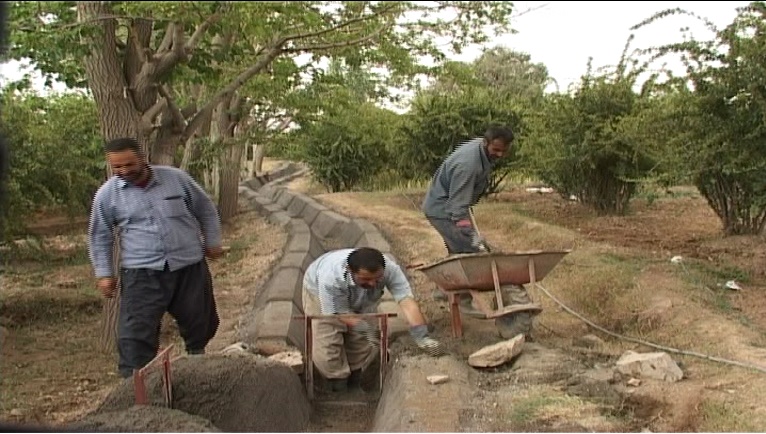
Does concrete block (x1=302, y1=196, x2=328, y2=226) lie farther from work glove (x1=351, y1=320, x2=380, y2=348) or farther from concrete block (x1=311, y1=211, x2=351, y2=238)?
work glove (x1=351, y1=320, x2=380, y2=348)

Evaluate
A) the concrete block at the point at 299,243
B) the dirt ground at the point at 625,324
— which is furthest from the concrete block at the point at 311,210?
the dirt ground at the point at 625,324

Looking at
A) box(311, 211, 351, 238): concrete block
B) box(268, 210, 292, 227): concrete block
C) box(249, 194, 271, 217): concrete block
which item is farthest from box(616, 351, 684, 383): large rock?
box(249, 194, 271, 217): concrete block

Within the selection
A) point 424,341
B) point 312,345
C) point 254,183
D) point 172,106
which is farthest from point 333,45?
point 254,183

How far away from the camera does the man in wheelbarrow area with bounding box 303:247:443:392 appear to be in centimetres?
564

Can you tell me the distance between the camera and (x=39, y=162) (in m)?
9.41

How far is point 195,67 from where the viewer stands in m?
6.82

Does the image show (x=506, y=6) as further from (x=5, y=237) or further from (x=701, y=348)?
(x=5, y=237)

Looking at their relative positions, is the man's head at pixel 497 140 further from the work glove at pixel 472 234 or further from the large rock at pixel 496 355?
the large rock at pixel 496 355

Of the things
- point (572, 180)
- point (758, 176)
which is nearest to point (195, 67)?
point (758, 176)

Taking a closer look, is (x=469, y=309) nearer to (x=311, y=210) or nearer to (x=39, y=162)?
(x=39, y=162)

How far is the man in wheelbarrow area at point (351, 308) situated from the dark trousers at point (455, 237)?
32.8 inches

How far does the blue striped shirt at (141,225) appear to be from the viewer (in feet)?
16.0

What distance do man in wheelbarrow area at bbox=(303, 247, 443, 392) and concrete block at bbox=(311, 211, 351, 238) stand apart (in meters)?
8.04

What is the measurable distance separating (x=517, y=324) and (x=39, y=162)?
597 centimetres
